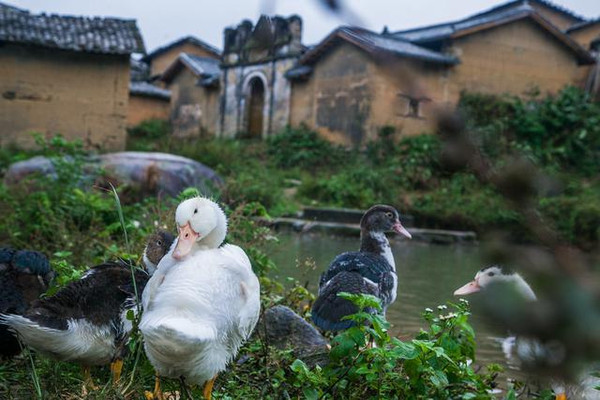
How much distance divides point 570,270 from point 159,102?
3150 cm

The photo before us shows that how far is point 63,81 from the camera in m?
17.0

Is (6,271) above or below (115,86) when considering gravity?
below

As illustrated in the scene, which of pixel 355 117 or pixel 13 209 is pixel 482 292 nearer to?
pixel 13 209

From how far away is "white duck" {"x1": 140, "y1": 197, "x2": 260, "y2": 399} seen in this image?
2602 millimetres

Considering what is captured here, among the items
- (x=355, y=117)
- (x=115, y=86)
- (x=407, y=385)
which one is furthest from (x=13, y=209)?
(x=355, y=117)

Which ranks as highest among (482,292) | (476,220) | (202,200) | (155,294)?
(482,292)

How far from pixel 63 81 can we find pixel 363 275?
14.2 m

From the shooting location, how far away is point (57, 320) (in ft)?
10.00

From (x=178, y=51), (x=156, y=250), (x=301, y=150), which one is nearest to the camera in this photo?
(x=156, y=250)

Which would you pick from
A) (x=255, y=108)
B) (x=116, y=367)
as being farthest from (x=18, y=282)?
(x=255, y=108)

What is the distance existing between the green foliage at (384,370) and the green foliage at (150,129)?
25.3 m

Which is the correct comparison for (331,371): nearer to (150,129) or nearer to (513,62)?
(513,62)

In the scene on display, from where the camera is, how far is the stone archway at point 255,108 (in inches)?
976

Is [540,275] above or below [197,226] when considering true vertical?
above
